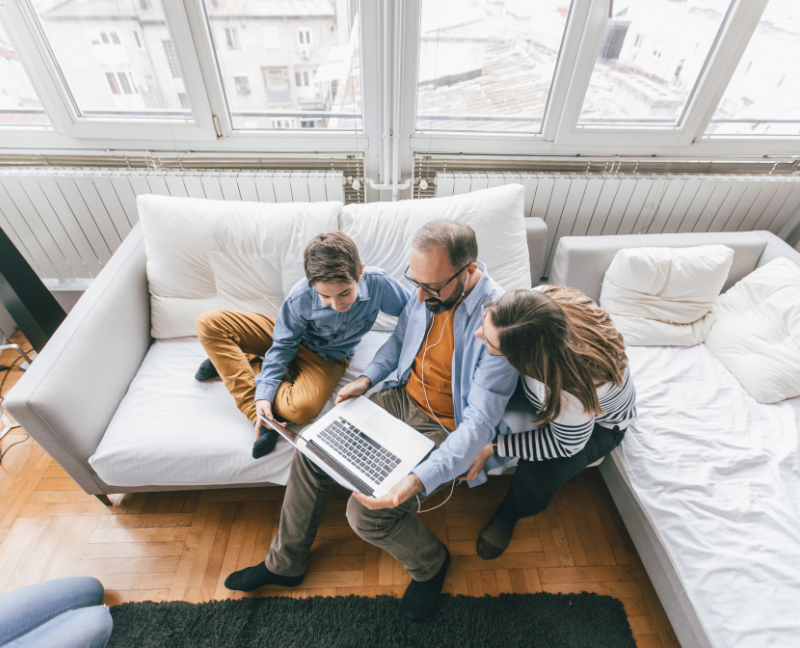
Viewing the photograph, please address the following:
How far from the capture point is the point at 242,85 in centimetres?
176

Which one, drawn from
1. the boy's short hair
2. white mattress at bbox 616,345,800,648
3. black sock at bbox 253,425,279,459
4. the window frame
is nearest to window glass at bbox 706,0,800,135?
the window frame

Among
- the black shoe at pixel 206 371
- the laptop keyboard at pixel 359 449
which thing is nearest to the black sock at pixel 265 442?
the laptop keyboard at pixel 359 449

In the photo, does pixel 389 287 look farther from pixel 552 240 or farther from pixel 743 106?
pixel 743 106

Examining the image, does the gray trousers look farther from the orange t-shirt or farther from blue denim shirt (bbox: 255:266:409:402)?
blue denim shirt (bbox: 255:266:409:402)

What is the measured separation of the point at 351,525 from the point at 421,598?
331 millimetres

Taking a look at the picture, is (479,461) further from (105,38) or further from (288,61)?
(105,38)

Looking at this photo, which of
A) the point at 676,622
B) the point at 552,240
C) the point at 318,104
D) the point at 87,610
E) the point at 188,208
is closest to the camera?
the point at 87,610

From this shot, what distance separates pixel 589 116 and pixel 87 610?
2406 mm

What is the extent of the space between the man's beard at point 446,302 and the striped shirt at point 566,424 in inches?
11.5

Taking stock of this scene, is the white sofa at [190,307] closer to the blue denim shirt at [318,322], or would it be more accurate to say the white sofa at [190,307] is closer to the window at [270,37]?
the blue denim shirt at [318,322]

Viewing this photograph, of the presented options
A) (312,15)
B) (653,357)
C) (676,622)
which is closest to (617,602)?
(676,622)

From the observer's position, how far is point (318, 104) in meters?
1.82

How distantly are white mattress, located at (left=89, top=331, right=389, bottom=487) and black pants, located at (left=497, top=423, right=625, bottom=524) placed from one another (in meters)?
0.68

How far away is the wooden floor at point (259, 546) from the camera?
1299mm
